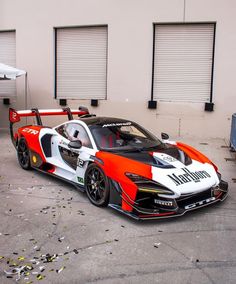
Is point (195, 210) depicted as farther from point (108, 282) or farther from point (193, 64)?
point (193, 64)

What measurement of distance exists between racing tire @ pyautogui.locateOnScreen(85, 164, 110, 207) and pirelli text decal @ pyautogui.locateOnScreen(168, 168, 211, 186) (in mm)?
913

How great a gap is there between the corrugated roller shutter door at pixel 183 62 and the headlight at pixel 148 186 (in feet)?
27.0

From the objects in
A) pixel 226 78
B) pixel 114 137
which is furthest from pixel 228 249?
pixel 226 78

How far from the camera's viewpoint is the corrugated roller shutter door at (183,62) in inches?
496

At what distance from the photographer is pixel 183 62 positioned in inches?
506

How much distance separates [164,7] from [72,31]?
3411 millimetres

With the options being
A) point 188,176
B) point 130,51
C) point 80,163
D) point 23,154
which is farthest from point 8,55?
point 188,176

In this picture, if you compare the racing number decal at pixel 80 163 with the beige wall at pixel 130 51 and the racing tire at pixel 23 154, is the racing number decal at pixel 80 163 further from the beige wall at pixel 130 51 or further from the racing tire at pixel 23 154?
the beige wall at pixel 130 51

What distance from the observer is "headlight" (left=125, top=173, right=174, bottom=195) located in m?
5.01

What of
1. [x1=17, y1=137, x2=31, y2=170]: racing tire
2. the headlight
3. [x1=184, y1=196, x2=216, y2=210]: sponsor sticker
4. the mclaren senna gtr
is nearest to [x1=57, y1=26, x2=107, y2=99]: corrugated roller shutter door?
[x1=17, y1=137, x2=31, y2=170]: racing tire

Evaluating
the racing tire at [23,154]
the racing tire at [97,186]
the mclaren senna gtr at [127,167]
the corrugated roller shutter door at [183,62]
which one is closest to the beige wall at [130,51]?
the corrugated roller shutter door at [183,62]

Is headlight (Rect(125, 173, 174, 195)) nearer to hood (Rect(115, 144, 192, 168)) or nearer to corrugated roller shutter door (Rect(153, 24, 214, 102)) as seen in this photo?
hood (Rect(115, 144, 192, 168))

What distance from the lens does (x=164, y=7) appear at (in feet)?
41.3

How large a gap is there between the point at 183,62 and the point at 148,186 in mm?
8579
